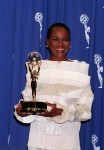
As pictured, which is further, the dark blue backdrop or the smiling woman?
the dark blue backdrop

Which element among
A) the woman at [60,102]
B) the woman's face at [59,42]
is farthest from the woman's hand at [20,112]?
the woman's face at [59,42]

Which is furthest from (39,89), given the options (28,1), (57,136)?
(28,1)

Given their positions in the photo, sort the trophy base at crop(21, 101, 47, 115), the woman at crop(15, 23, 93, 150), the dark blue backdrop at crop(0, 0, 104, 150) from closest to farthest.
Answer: the trophy base at crop(21, 101, 47, 115) < the woman at crop(15, 23, 93, 150) < the dark blue backdrop at crop(0, 0, 104, 150)

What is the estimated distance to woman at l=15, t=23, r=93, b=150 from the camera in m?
1.40

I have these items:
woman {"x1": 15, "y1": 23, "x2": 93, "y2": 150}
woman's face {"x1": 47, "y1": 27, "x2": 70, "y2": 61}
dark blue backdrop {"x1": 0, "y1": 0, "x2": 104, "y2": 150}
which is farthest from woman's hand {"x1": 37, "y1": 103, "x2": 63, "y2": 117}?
dark blue backdrop {"x1": 0, "y1": 0, "x2": 104, "y2": 150}

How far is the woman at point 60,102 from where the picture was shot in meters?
1.40

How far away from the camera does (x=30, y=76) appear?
4.85 feet

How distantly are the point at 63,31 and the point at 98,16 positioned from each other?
44 cm

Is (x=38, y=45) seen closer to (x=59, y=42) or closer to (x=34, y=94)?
(x=59, y=42)

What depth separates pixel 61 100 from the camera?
1.40m

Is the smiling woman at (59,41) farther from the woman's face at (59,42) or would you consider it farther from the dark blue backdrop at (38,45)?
the dark blue backdrop at (38,45)

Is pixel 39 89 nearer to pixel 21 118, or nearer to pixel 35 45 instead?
pixel 21 118

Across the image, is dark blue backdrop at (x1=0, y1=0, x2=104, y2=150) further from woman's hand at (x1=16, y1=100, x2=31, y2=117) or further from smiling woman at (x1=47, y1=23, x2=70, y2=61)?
woman's hand at (x1=16, y1=100, x2=31, y2=117)

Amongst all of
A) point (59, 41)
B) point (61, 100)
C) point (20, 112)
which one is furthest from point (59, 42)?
point (20, 112)
